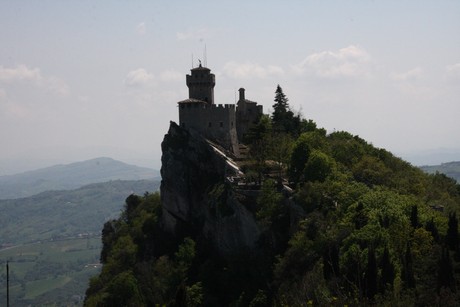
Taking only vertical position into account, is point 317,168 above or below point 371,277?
above

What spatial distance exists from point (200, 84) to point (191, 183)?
15.3 meters

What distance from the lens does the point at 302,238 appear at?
59281mm

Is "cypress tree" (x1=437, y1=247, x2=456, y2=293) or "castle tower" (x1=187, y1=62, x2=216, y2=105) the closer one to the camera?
"cypress tree" (x1=437, y1=247, x2=456, y2=293)

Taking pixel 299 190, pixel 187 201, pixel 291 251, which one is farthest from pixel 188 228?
pixel 291 251

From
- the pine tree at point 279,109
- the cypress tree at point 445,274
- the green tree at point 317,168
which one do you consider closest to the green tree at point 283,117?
the pine tree at point 279,109

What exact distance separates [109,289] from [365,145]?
44.1 m

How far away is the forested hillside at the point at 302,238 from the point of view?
45.1m

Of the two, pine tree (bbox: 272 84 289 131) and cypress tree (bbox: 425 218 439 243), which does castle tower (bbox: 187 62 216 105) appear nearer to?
pine tree (bbox: 272 84 289 131)

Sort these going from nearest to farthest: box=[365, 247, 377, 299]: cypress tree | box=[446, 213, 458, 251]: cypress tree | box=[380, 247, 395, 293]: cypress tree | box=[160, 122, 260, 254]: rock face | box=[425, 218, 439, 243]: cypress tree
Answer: box=[365, 247, 377, 299]: cypress tree → box=[380, 247, 395, 293]: cypress tree → box=[446, 213, 458, 251]: cypress tree → box=[425, 218, 439, 243]: cypress tree → box=[160, 122, 260, 254]: rock face

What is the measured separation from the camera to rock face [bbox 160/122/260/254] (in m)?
80.4

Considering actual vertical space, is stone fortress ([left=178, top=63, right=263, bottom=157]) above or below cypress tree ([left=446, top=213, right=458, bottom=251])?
above

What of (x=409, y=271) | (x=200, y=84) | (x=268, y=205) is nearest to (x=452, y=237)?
(x=409, y=271)

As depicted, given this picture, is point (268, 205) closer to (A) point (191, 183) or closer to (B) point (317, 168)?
(B) point (317, 168)

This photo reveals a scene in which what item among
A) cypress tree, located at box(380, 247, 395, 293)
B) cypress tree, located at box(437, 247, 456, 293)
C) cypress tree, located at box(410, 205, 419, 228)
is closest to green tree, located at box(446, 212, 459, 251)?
cypress tree, located at box(380, 247, 395, 293)
